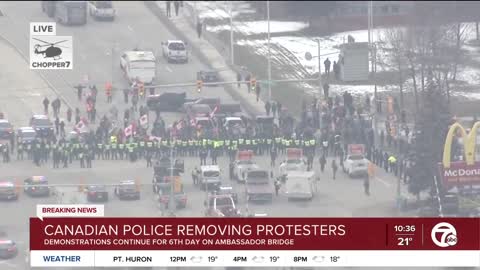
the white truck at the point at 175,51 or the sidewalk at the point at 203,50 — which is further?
the white truck at the point at 175,51

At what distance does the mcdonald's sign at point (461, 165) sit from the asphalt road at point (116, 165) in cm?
138

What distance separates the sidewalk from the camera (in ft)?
194

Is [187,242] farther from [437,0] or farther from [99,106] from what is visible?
[437,0]

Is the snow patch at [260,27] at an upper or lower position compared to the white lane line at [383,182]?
upper

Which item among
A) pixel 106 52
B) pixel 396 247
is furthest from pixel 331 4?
pixel 396 247

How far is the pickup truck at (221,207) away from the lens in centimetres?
4406

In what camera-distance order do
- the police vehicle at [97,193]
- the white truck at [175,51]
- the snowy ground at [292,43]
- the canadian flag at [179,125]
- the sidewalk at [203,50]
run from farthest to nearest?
1. the white truck at [175,51]
2. the sidewalk at [203,50]
3. the snowy ground at [292,43]
4. the canadian flag at [179,125]
5. the police vehicle at [97,193]

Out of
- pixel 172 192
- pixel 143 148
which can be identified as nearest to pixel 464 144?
pixel 172 192

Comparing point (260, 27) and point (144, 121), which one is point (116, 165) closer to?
point (144, 121)

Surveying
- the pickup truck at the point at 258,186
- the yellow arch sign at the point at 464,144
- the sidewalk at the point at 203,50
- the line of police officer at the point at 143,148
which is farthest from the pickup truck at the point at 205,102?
the yellow arch sign at the point at 464,144

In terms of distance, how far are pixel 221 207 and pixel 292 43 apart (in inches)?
759

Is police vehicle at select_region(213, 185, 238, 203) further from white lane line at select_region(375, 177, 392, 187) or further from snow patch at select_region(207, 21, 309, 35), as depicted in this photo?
snow patch at select_region(207, 21, 309, 35)

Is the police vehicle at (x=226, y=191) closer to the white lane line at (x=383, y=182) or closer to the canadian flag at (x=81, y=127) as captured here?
the white lane line at (x=383, y=182)

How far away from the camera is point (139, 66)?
2377 inches
